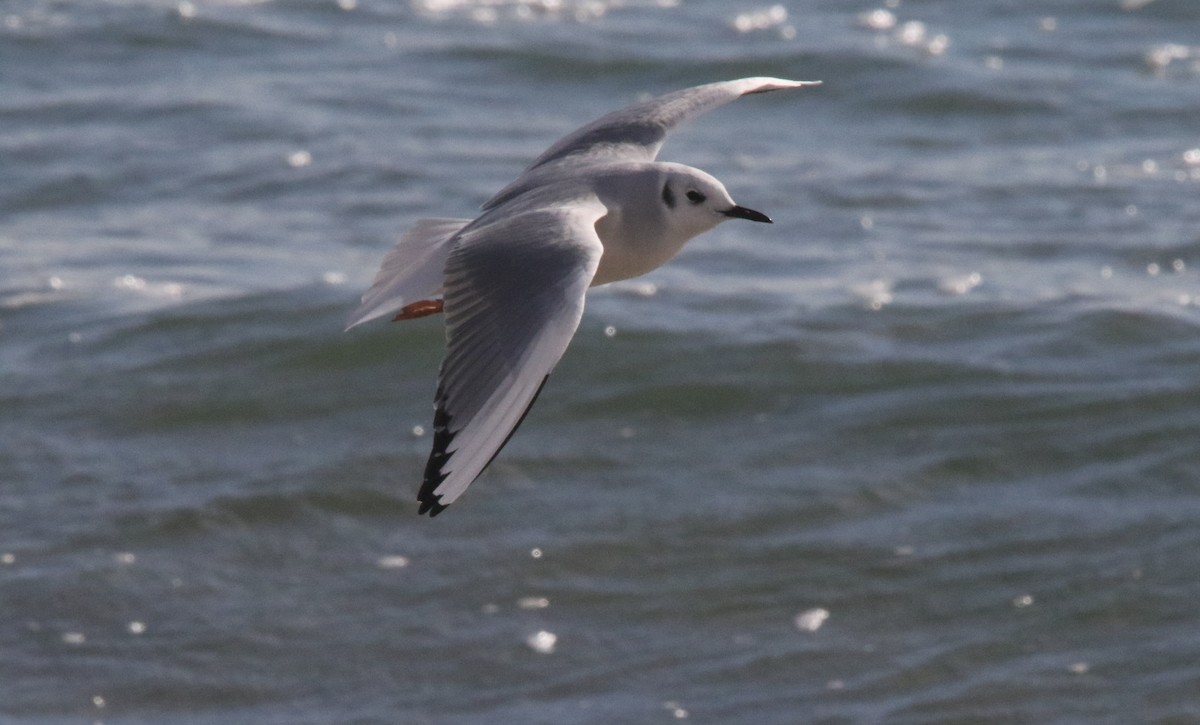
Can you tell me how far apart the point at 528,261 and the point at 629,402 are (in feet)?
13.3

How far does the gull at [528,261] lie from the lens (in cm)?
352

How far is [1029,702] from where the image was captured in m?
5.75

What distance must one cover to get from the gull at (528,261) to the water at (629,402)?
5.82 feet

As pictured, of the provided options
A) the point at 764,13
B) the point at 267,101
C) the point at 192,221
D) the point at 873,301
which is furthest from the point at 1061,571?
the point at 764,13

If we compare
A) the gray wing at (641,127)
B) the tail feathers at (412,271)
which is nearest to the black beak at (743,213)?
the gray wing at (641,127)

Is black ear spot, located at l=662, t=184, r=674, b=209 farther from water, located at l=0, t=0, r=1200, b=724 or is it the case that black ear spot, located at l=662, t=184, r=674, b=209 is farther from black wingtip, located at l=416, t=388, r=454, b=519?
water, located at l=0, t=0, r=1200, b=724

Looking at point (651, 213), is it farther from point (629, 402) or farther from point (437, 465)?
point (629, 402)

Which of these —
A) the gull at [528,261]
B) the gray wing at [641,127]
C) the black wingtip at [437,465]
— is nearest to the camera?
the black wingtip at [437,465]

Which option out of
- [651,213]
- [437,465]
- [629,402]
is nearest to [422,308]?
[651,213]

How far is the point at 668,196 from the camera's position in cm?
447

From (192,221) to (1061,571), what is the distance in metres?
5.12

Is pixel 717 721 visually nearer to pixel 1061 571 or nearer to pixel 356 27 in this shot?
pixel 1061 571

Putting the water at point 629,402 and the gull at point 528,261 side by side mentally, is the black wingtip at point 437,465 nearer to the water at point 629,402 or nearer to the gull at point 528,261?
the gull at point 528,261

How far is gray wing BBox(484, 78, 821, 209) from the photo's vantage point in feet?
16.2
